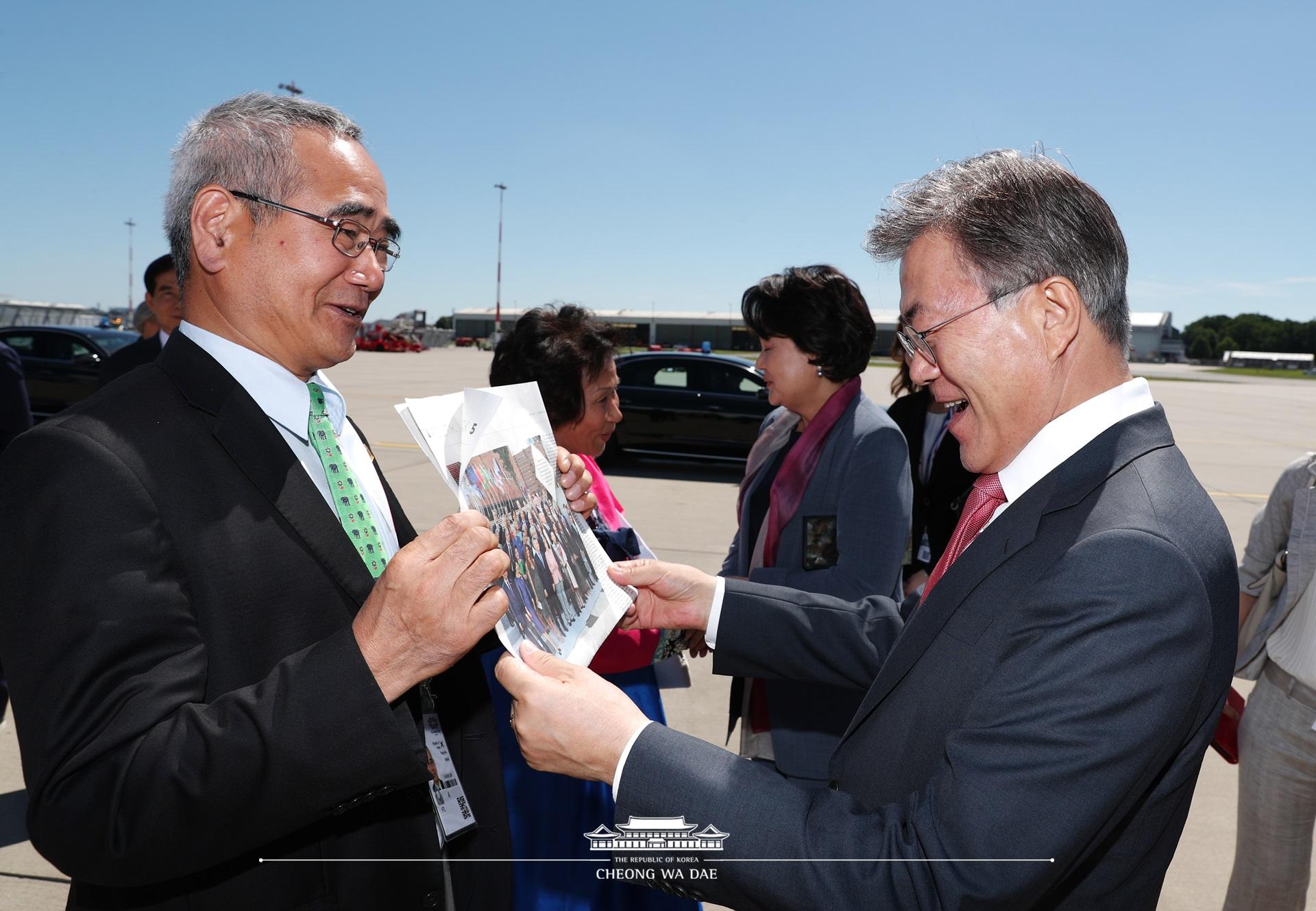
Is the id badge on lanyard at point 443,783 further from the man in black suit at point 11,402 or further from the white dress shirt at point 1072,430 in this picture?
the man in black suit at point 11,402

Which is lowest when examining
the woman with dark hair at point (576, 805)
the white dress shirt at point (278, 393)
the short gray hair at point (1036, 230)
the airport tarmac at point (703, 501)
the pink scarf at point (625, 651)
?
the airport tarmac at point (703, 501)

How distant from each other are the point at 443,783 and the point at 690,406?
10.2 meters

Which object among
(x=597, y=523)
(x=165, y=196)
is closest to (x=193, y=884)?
(x=165, y=196)

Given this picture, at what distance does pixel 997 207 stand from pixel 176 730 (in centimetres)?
149

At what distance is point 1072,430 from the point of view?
1.42 m

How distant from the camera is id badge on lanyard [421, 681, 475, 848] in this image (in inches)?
67.9

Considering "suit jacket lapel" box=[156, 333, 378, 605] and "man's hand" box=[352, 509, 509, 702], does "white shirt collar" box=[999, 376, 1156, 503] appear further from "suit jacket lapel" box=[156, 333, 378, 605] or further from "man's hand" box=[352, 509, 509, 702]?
"suit jacket lapel" box=[156, 333, 378, 605]

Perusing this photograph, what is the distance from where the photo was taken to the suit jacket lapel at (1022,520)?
4.38 feet

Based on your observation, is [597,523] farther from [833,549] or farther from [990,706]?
[990,706]

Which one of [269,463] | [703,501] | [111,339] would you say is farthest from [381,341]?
[269,463]

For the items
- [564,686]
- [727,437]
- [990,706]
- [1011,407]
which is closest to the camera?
[990,706]

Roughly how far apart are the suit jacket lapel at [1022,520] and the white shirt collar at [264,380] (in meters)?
1.17

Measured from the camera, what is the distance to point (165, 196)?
1.68 m

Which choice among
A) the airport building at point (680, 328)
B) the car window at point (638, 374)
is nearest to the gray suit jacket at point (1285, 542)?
the car window at point (638, 374)
